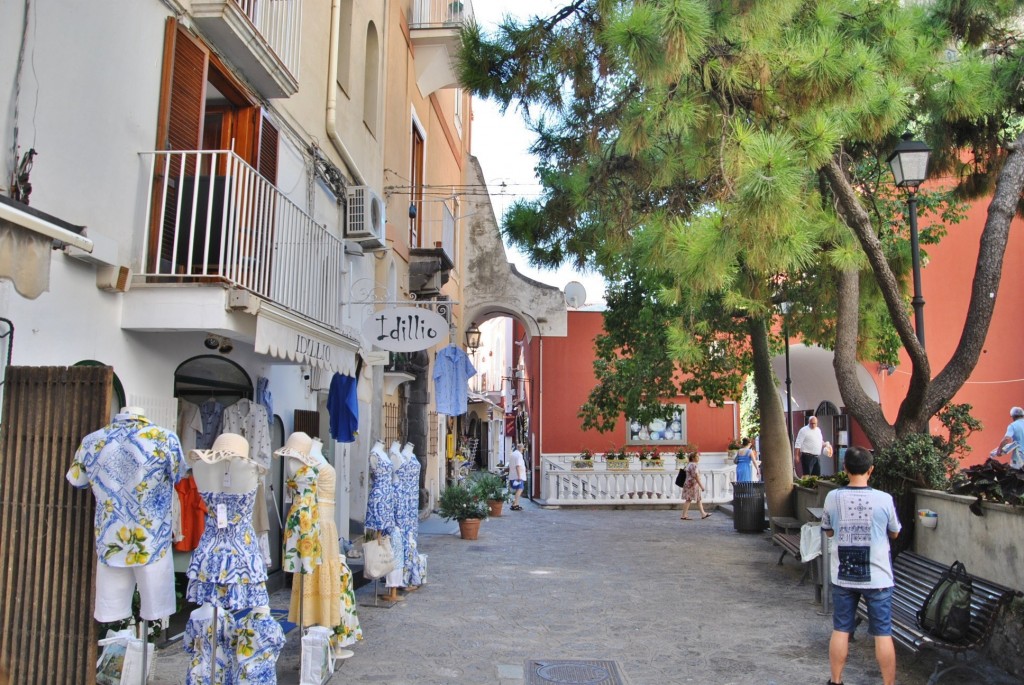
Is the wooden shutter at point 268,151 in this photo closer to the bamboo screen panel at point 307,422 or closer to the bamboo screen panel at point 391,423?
the bamboo screen panel at point 307,422

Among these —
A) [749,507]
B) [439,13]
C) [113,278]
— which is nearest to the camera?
[113,278]

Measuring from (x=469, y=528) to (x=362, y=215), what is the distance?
17.1 ft

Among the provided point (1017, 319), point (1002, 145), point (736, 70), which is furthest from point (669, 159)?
point (1017, 319)

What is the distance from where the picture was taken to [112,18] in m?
5.93

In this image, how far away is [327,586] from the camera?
6.00m

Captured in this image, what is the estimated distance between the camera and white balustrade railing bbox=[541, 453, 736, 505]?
65.2ft

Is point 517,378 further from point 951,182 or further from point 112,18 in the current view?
point 112,18

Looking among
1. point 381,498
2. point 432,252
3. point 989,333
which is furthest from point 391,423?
point 989,333

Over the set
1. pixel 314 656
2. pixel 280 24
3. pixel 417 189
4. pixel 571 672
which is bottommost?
pixel 571 672

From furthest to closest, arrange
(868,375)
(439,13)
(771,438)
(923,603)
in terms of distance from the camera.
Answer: (868,375) → (439,13) → (771,438) → (923,603)

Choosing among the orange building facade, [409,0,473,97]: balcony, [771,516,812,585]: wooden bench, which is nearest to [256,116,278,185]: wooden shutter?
[771,516,812,585]: wooden bench

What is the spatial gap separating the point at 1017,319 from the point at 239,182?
17696 mm

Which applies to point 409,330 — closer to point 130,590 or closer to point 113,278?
point 113,278

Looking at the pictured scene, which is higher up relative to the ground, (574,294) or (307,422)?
(574,294)
